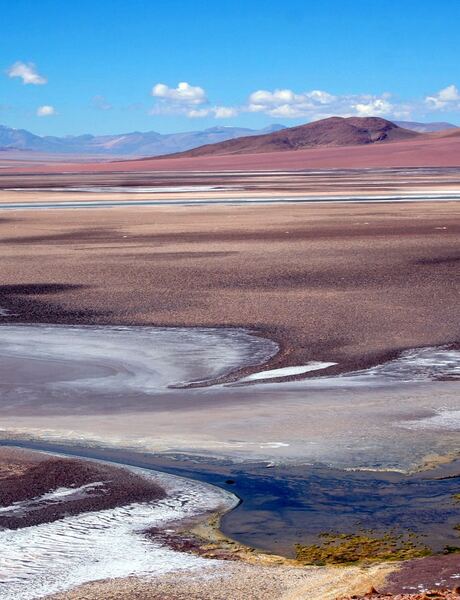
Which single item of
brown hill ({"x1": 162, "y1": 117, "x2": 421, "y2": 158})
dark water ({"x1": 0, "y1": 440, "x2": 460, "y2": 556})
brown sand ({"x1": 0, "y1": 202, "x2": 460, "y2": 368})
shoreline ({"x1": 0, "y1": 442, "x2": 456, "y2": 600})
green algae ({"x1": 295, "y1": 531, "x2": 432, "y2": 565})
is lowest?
dark water ({"x1": 0, "y1": 440, "x2": 460, "y2": 556})

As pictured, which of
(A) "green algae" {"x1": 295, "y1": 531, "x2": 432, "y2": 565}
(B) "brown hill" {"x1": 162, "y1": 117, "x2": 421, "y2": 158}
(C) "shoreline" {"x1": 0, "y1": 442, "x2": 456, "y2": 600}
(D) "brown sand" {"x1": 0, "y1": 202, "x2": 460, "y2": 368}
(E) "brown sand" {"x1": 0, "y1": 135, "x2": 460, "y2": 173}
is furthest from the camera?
(B) "brown hill" {"x1": 162, "y1": 117, "x2": 421, "y2": 158}

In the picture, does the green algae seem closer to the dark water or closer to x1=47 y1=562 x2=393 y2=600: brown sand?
the dark water

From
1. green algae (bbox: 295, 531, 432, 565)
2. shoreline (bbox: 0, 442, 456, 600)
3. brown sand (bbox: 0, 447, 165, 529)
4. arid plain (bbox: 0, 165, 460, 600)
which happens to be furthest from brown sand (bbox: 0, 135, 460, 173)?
shoreline (bbox: 0, 442, 456, 600)

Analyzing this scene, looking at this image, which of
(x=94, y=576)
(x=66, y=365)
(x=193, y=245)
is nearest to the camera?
(x=94, y=576)

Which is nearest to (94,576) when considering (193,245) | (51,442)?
(51,442)

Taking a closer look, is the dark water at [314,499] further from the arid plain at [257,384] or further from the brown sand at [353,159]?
the brown sand at [353,159]

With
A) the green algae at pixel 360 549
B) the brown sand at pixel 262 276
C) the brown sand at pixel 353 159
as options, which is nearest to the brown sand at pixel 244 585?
the green algae at pixel 360 549

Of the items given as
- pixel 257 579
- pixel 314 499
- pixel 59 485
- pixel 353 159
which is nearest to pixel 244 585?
pixel 257 579

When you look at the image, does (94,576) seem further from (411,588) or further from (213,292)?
(213,292)
